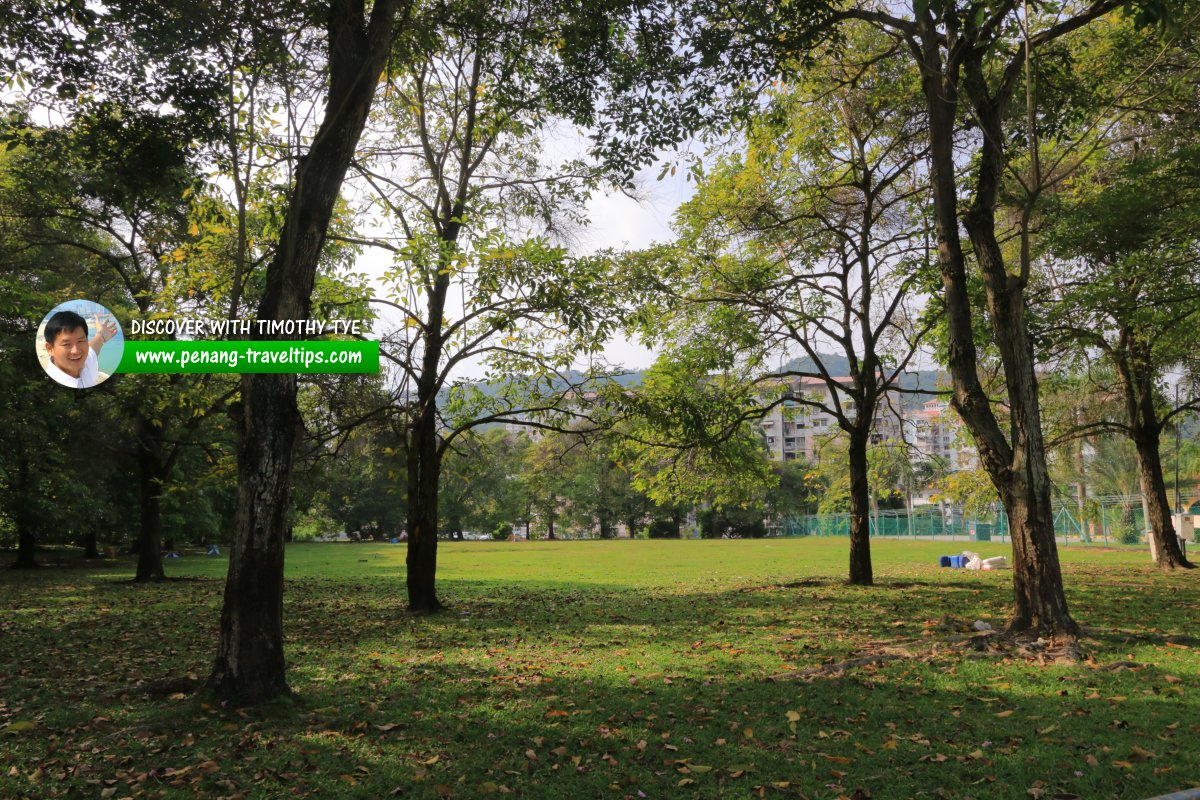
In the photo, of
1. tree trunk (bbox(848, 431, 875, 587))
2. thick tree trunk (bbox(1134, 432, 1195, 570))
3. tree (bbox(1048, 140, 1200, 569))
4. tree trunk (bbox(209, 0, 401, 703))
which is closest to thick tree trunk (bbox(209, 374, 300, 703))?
tree trunk (bbox(209, 0, 401, 703))

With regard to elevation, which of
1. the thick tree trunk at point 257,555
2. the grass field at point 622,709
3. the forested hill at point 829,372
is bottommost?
the grass field at point 622,709

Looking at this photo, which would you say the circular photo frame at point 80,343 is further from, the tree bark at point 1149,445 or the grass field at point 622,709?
the tree bark at point 1149,445

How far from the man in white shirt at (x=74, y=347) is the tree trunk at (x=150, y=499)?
2.46 m

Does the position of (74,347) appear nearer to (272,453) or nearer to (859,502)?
(272,453)

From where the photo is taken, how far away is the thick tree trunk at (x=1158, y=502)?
19.8 m

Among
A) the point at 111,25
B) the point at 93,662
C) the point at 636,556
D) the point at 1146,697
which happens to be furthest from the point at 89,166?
the point at 636,556

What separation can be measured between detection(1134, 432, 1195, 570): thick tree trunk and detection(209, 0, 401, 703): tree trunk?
21.7 meters

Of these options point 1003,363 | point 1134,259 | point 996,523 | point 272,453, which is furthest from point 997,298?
point 996,523

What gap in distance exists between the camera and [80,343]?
15.3m

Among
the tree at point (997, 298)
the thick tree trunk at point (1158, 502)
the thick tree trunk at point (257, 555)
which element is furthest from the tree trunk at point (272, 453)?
the thick tree trunk at point (1158, 502)

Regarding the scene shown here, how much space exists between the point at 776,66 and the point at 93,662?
428 inches

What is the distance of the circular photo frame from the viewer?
15234 millimetres

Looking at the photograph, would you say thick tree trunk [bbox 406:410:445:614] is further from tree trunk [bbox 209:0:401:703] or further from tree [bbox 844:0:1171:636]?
tree [bbox 844:0:1171:636]

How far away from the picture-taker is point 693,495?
1797cm
